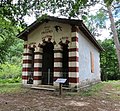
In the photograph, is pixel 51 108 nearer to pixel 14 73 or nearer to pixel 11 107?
pixel 11 107

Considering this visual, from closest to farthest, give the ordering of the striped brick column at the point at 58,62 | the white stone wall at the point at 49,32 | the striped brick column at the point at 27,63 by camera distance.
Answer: the striped brick column at the point at 58,62 → the white stone wall at the point at 49,32 → the striped brick column at the point at 27,63

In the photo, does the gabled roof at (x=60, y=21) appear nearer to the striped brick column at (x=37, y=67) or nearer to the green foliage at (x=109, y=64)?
the striped brick column at (x=37, y=67)

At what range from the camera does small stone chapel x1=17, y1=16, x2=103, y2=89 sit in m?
10.6

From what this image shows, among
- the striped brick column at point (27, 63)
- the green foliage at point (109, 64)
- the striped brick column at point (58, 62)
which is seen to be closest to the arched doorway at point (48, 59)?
Result: the striped brick column at point (27, 63)

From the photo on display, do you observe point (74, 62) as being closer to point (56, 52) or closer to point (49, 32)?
point (56, 52)

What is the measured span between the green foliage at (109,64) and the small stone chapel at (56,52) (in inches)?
506

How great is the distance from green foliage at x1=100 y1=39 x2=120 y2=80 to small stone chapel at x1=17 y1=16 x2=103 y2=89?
42.2 feet

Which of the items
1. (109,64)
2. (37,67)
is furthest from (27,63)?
(109,64)

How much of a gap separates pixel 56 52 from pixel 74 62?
1.63m

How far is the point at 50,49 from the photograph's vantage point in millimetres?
13898

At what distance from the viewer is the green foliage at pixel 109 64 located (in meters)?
25.4

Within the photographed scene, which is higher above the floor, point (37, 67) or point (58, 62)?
point (58, 62)

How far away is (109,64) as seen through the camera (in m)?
26.0

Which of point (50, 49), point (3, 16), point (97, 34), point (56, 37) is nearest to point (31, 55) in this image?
point (50, 49)
